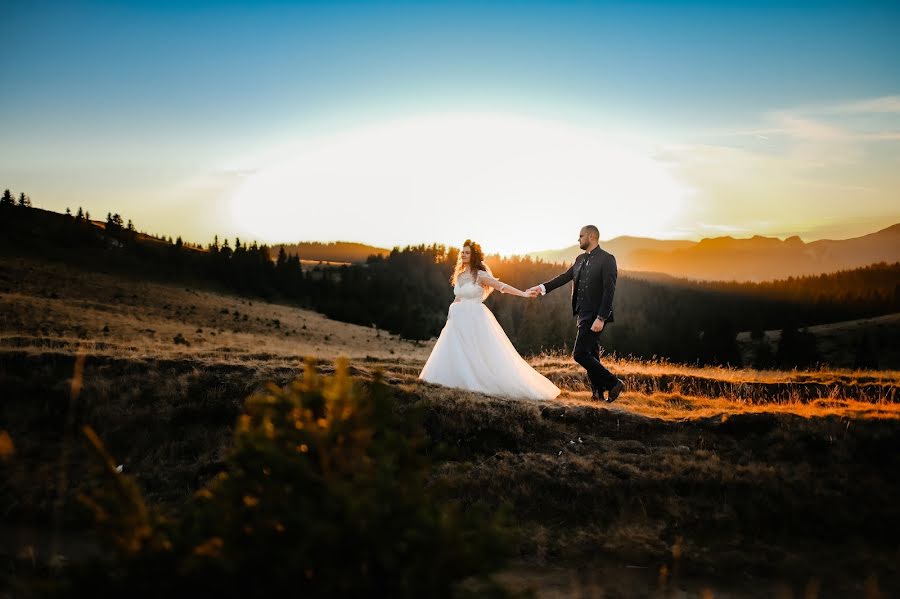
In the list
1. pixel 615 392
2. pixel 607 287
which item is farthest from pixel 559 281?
pixel 615 392

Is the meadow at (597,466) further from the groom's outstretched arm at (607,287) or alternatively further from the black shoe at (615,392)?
the groom's outstretched arm at (607,287)

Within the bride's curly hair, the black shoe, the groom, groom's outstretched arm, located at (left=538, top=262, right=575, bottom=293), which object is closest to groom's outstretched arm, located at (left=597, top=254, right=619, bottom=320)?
the groom

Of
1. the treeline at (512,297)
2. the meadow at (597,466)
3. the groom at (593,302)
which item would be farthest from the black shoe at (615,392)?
the treeline at (512,297)

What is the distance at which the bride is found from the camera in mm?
11883

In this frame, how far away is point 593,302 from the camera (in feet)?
37.1

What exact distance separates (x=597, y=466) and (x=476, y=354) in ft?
15.0

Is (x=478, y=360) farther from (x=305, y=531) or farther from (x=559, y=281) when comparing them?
(x=305, y=531)

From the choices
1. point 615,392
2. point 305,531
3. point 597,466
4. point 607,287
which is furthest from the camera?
point 615,392

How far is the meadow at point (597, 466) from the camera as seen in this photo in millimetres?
6238

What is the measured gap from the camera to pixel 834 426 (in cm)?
879

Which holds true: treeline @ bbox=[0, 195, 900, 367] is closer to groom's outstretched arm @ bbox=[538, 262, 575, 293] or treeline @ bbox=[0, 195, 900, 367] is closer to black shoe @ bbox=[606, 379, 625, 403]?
groom's outstretched arm @ bbox=[538, 262, 575, 293]

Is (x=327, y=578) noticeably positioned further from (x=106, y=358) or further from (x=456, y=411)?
(x=106, y=358)

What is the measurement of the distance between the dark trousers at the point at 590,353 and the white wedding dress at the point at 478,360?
3.29 feet

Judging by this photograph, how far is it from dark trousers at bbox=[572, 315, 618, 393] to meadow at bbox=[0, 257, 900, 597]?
1.84 ft
